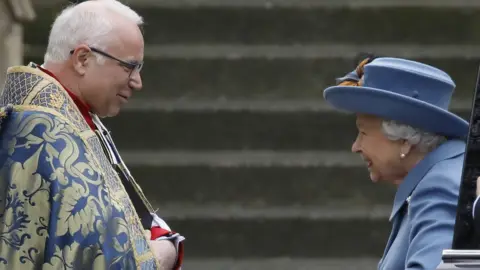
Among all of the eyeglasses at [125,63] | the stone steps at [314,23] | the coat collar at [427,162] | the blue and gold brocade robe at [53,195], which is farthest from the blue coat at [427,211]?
the stone steps at [314,23]

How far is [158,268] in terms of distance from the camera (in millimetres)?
4223

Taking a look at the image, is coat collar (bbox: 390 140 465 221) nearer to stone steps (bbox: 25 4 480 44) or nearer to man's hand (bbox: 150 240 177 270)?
man's hand (bbox: 150 240 177 270)

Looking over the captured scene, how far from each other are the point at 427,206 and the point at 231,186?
12.6 feet

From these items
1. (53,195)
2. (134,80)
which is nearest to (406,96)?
(134,80)

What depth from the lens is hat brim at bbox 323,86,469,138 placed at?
13.7 ft

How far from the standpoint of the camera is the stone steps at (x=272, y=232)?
7.78 metres

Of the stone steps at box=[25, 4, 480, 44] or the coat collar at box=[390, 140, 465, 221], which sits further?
the stone steps at box=[25, 4, 480, 44]

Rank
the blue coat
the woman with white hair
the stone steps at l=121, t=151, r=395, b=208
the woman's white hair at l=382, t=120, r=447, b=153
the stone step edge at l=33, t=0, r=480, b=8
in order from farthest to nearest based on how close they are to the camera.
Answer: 1. the stone step edge at l=33, t=0, r=480, b=8
2. the stone steps at l=121, t=151, r=395, b=208
3. the woman's white hair at l=382, t=120, r=447, b=153
4. the woman with white hair
5. the blue coat

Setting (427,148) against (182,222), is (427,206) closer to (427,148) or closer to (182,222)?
(427,148)

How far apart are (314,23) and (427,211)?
Result: 402 centimetres

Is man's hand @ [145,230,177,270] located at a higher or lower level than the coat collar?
lower

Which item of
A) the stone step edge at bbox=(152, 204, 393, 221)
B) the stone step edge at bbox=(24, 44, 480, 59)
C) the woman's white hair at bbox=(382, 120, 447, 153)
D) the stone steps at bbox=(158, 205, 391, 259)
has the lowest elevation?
the stone steps at bbox=(158, 205, 391, 259)

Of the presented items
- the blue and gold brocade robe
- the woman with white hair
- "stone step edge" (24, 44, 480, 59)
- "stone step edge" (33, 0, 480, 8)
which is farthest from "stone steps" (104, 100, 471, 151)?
the blue and gold brocade robe

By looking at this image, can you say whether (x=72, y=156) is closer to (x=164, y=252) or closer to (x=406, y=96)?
(x=164, y=252)
